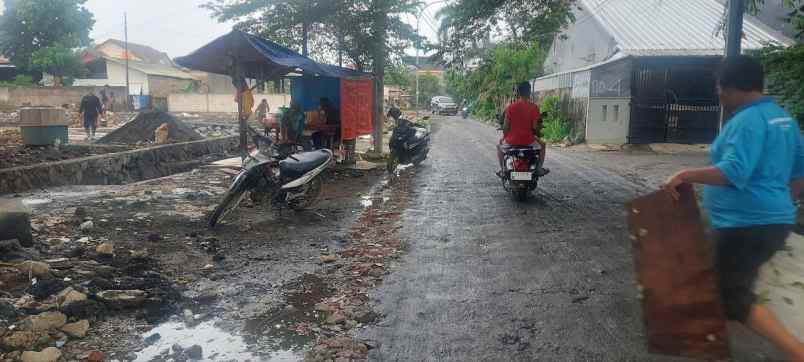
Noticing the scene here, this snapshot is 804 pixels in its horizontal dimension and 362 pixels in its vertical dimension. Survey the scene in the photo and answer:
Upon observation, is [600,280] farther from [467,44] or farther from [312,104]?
[312,104]

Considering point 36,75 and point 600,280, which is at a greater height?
point 36,75

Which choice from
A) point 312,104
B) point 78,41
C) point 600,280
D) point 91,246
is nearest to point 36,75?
point 78,41

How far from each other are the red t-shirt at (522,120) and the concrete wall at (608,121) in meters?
10.6

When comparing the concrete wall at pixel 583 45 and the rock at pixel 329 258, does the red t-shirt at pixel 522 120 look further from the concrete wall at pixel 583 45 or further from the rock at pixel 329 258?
the concrete wall at pixel 583 45

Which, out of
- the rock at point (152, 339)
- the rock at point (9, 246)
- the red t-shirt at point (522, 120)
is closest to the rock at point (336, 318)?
the rock at point (152, 339)

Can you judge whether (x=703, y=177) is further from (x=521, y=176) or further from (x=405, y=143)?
(x=405, y=143)

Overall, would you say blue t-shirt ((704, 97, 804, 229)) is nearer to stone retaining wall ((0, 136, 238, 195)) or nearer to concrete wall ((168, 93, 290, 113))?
stone retaining wall ((0, 136, 238, 195))

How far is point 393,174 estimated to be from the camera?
492 inches

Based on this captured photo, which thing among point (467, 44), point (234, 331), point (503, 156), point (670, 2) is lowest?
point (234, 331)

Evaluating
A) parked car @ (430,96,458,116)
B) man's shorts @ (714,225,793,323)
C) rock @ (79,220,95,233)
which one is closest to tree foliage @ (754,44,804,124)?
man's shorts @ (714,225,793,323)

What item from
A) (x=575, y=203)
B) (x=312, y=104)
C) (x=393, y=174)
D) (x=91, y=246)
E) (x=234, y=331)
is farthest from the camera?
(x=312, y=104)

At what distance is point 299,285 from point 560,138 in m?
17.1

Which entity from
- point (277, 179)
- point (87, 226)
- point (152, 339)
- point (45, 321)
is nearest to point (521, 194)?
point (277, 179)

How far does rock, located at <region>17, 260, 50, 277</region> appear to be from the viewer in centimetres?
466
